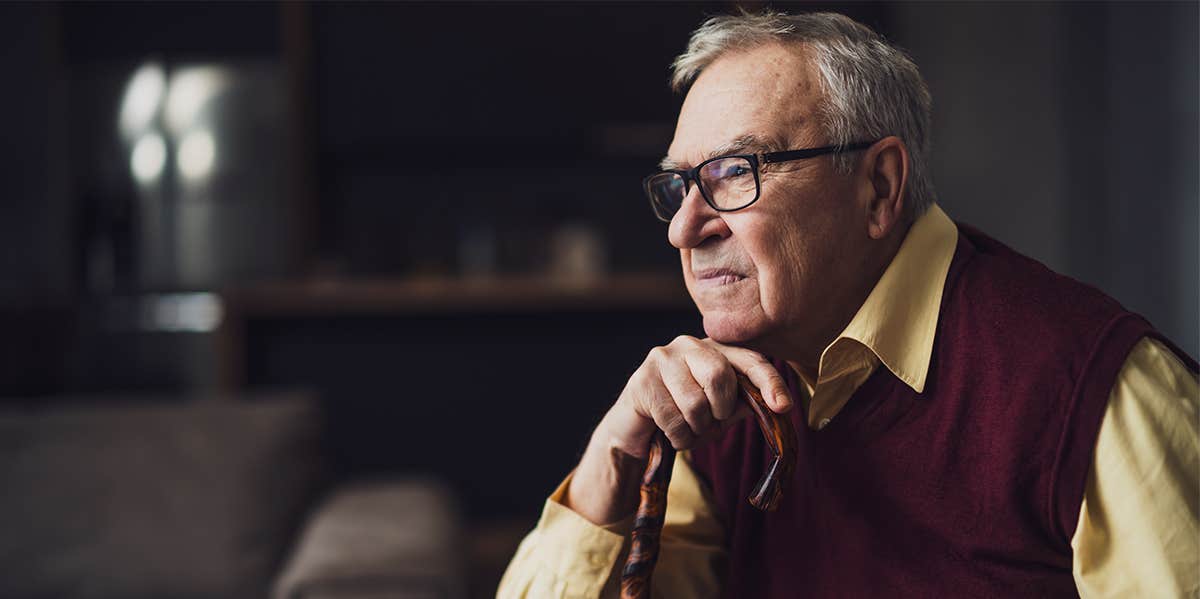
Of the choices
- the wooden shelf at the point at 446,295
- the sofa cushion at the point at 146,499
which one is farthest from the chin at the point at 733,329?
the wooden shelf at the point at 446,295

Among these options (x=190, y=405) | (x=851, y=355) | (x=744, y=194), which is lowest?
(x=190, y=405)

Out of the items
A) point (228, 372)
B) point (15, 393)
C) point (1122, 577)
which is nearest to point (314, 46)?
point (228, 372)

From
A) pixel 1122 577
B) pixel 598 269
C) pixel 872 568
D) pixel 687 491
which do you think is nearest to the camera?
pixel 1122 577

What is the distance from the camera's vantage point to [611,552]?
881 mm

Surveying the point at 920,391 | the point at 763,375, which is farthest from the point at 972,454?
the point at 763,375

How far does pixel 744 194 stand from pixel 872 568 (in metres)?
0.31

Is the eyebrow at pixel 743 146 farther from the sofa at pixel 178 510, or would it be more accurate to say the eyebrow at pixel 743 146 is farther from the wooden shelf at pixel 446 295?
the wooden shelf at pixel 446 295

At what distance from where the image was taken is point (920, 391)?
790 millimetres

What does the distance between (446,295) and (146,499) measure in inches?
59.4

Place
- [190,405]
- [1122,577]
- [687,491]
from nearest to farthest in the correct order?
[1122,577]
[687,491]
[190,405]

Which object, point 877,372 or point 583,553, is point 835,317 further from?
A: point 583,553

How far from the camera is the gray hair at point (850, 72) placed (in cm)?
79

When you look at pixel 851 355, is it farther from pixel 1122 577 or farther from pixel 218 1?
pixel 218 1

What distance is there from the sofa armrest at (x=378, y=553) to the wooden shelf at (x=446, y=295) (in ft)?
4.37
